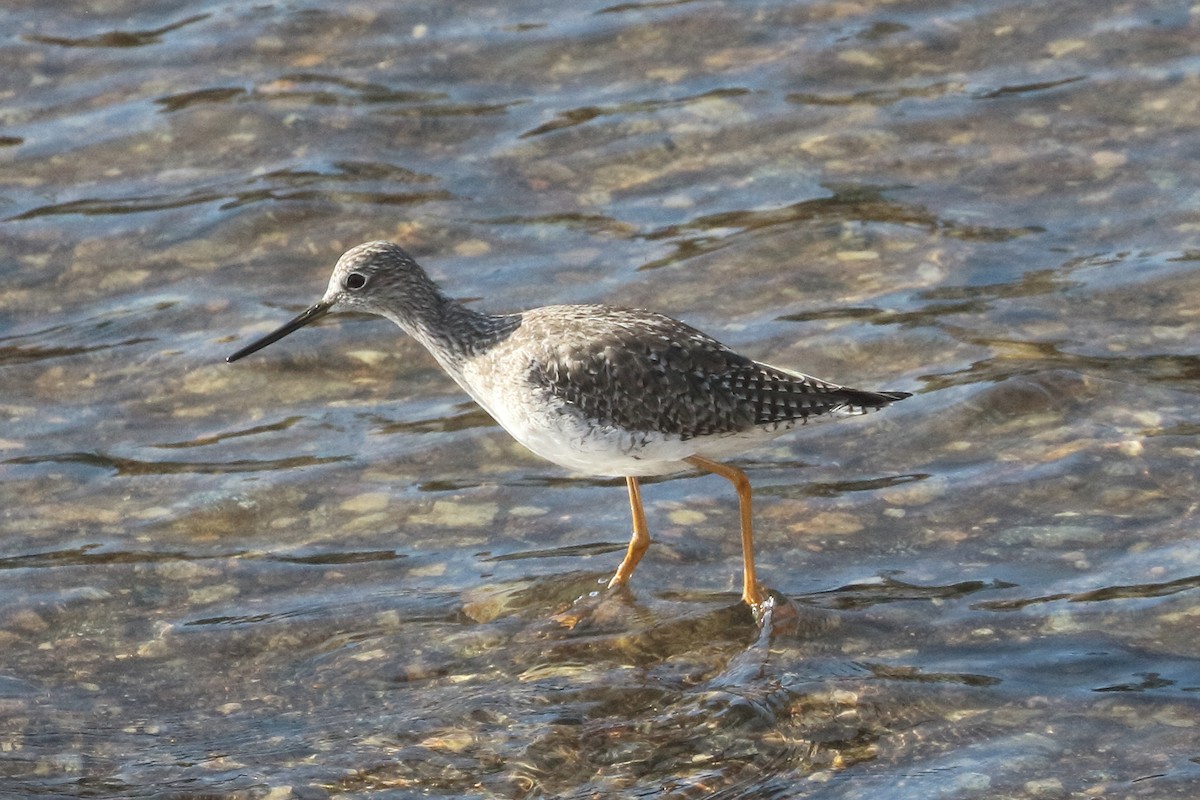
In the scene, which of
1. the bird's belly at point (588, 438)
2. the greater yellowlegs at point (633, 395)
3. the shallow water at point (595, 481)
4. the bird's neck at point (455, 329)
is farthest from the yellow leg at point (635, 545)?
the bird's neck at point (455, 329)

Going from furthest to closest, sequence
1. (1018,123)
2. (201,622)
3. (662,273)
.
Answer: (1018,123), (662,273), (201,622)

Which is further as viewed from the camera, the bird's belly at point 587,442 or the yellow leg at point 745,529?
the yellow leg at point 745,529

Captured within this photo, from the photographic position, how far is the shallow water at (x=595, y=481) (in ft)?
25.4

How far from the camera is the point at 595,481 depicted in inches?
394

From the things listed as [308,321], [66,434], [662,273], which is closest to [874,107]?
[662,273]

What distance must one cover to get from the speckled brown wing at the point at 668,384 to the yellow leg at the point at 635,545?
1.98ft

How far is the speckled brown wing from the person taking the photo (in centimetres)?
832

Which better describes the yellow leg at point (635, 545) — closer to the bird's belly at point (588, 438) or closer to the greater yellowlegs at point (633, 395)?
the greater yellowlegs at point (633, 395)

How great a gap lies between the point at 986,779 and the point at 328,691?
3.00 m

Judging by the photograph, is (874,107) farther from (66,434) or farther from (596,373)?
(66,434)

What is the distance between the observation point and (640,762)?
7.50 meters

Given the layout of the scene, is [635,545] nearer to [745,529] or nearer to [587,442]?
[745,529]

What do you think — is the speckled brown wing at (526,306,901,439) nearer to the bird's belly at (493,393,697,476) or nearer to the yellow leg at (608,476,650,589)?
the bird's belly at (493,393,697,476)

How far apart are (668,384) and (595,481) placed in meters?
1.73
